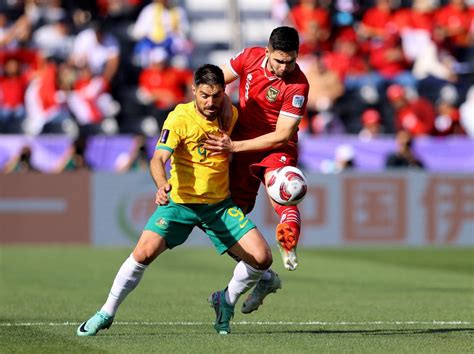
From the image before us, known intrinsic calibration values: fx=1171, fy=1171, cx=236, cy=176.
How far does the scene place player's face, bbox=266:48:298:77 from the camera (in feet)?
28.5

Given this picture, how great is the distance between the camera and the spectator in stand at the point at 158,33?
21906mm

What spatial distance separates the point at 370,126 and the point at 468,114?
2.26m

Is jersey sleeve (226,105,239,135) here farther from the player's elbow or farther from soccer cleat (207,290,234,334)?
soccer cleat (207,290,234,334)

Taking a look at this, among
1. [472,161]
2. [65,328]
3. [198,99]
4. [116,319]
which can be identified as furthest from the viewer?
[472,161]

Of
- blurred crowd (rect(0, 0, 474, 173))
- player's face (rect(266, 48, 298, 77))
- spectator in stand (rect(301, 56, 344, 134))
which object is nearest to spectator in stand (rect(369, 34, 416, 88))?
blurred crowd (rect(0, 0, 474, 173))

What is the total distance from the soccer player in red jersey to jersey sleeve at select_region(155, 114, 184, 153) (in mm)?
397

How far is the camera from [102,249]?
18109 mm

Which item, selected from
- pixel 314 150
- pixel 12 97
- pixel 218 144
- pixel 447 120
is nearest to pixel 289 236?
pixel 218 144

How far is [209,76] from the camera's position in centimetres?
816

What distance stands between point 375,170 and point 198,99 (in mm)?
10958

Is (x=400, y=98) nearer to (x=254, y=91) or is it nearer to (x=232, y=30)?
(x=232, y=30)

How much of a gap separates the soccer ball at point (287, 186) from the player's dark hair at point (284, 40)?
3.17 ft

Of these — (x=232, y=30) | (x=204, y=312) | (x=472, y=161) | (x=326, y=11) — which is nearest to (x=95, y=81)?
(x=232, y=30)

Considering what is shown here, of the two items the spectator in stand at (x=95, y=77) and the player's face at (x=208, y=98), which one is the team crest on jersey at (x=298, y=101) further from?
the spectator in stand at (x=95, y=77)
